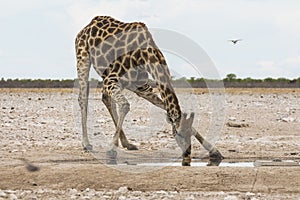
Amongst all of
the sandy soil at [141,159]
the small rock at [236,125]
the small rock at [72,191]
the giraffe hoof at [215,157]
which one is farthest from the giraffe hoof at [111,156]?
the small rock at [236,125]

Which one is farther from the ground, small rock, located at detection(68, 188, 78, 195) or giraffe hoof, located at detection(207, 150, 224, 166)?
giraffe hoof, located at detection(207, 150, 224, 166)

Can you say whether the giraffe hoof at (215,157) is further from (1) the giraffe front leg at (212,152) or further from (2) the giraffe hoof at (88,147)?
(2) the giraffe hoof at (88,147)

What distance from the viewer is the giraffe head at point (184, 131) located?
941 centimetres

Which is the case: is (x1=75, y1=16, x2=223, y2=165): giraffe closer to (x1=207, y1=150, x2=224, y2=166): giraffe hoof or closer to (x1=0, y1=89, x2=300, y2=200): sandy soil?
(x1=207, y1=150, x2=224, y2=166): giraffe hoof

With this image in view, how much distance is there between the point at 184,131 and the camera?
9.40 meters

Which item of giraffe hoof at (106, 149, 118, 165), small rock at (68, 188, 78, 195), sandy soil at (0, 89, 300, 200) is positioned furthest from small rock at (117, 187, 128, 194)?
giraffe hoof at (106, 149, 118, 165)

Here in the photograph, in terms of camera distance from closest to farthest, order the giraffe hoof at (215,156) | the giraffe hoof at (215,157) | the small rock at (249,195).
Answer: the small rock at (249,195) < the giraffe hoof at (215,157) < the giraffe hoof at (215,156)

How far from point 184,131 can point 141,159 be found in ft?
3.41

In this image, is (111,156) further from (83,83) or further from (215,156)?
(83,83)

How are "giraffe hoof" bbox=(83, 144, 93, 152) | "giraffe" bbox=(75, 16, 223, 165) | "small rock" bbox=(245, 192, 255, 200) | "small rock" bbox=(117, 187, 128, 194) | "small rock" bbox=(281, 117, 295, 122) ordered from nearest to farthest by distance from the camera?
"small rock" bbox=(245, 192, 255, 200) < "small rock" bbox=(117, 187, 128, 194) < "giraffe" bbox=(75, 16, 223, 165) < "giraffe hoof" bbox=(83, 144, 93, 152) < "small rock" bbox=(281, 117, 295, 122)

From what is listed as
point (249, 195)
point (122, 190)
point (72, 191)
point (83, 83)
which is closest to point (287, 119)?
point (83, 83)

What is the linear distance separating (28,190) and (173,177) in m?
1.58

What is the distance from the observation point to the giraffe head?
9406 mm

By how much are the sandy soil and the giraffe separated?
2.29ft
